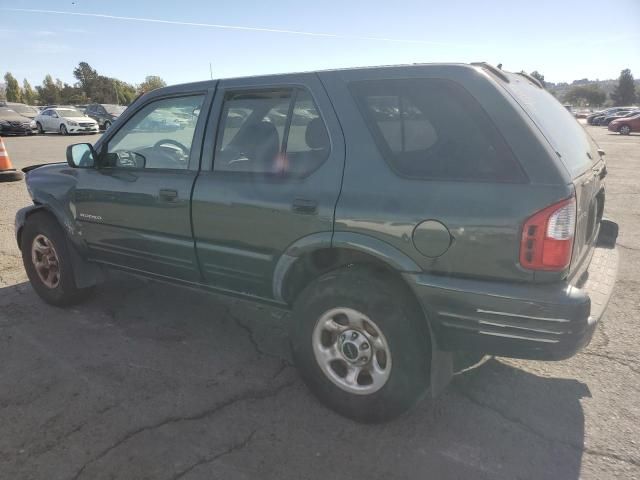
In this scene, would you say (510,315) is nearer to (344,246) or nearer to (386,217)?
(386,217)

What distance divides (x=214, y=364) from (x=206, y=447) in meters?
0.82

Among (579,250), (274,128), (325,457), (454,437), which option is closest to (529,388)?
(454,437)

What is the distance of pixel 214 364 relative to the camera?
3.14 meters

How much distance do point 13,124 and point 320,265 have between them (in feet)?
89.9

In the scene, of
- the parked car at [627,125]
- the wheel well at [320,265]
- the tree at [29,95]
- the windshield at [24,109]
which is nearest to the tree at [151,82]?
the tree at [29,95]

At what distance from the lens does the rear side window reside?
7.04ft

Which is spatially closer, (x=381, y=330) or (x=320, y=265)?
(x=381, y=330)

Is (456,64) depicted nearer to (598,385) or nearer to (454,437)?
(454,437)

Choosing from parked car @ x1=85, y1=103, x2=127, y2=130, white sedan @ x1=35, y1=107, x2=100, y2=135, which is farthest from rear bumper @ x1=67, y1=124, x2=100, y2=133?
parked car @ x1=85, y1=103, x2=127, y2=130

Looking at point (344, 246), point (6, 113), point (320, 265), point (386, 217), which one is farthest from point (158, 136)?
point (6, 113)

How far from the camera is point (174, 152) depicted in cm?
324

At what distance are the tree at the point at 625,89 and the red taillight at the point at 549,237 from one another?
102 metres

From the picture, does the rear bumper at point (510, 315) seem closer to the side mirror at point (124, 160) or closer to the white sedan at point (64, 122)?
the side mirror at point (124, 160)

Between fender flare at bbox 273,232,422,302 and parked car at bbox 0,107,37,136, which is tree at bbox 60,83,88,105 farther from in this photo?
fender flare at bbox 273,232,422,302
